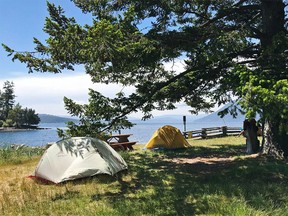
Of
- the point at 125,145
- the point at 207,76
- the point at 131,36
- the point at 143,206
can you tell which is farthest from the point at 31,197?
the point at 125,145

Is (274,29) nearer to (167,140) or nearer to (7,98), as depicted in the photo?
(167,140)

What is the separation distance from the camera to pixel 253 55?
1350 centimetres

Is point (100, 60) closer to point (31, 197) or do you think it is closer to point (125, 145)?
point (31, 197)

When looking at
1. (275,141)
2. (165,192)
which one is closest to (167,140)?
(275,141)

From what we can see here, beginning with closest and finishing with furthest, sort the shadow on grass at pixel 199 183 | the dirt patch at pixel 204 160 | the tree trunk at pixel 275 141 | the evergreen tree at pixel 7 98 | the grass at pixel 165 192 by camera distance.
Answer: the grass at pixel 165 192, the shadow on grass at pixel 199 183, the tree trunk at pixel 275 141, the dirt patch at pixel 204 160, the evergreen tree at pixel 7 98

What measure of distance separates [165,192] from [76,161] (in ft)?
12.3

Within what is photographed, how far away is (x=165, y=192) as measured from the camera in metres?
8.62

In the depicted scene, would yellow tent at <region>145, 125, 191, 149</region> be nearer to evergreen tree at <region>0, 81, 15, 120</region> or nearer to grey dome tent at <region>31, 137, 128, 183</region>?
grey dome tent at <region>31, 137, 128, 183</region>

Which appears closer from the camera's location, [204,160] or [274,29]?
[274,29]

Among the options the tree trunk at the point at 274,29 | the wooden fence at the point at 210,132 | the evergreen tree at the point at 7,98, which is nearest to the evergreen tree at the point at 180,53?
the tree trunk at the point at 274,29

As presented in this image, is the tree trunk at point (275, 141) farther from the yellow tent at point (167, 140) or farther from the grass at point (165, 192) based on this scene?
the yellow tent at point (167, 140)

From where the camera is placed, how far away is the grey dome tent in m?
10.7

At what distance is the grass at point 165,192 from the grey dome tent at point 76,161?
Result: 31 cm

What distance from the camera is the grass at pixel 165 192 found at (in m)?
7.01
